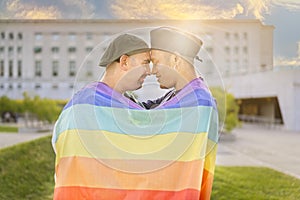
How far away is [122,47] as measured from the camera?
27.2 inches

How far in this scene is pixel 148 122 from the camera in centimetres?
69

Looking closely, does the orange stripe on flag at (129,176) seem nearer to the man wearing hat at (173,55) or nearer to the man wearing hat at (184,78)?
the man wearing hat at (184,78)

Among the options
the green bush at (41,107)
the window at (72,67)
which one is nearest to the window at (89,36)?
the window at (72,67)

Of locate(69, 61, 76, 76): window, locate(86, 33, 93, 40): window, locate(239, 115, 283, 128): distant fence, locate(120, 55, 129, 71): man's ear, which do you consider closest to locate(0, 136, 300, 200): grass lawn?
locate(86, 33, 93, 40): window

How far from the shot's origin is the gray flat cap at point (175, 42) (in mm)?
675

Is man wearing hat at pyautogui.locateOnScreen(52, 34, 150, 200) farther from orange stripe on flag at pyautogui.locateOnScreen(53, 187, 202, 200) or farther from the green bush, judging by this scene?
the green bush

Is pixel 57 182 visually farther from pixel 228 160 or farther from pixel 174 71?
pixel 228 160

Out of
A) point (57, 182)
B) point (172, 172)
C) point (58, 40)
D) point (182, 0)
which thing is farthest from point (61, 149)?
point (58, 40)

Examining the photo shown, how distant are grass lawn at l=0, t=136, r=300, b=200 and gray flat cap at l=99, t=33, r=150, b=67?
2639 millimetres

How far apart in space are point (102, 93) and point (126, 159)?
96 mm

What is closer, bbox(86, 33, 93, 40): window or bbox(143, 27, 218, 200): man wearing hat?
bbox(143, 27, 218, 200): man wearing hat

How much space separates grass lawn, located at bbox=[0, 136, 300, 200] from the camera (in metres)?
3.30

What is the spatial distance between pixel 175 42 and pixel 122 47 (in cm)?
7

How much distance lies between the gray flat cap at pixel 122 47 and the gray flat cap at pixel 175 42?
0.02 metres
